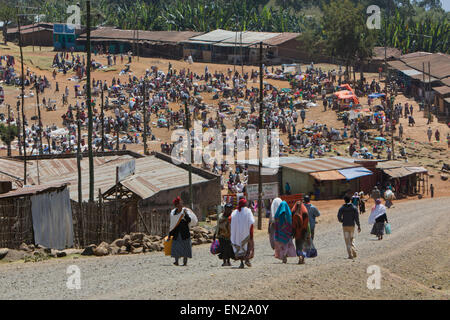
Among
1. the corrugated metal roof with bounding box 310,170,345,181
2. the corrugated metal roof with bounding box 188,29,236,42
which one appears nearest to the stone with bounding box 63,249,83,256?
the corrugated metal roof with bounding box 310,170,345,181

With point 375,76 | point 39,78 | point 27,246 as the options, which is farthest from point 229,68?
point 27,246

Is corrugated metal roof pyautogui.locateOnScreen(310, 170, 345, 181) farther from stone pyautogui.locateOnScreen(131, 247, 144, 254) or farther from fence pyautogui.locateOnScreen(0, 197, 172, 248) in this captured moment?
stone pyautogui.locateOnScreen(131, 247, 144, 254)

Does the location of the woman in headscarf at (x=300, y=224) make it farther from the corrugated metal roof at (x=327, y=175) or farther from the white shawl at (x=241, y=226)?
the corrugated metal roof at (x=327, y=175)

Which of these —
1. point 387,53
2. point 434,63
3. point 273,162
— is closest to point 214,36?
point 387,53

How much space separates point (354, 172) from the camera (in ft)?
116

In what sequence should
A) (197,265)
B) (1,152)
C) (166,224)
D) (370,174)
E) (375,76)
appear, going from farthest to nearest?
(375,76) → (1,152) → (370,174) → (166,224) → (197,265)

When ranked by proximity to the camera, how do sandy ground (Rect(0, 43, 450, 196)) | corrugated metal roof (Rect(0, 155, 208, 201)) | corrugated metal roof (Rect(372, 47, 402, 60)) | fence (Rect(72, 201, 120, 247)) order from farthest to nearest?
corrugated metal roof (Rect(372, 47, 402, 60)) < sandy ground (Rect(0, 43, 450, 196)) < corrugated metal roof (Rect(0, 155, 208, 201)) < fence (Rect(72, 201, 120, 247))

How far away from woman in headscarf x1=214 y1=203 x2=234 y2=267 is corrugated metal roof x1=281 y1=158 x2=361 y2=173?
22.2 metres

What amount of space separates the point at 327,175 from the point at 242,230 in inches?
904

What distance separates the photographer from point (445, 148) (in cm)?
4700

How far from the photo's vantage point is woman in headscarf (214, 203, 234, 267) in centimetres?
1260

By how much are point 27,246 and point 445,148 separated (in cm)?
3518

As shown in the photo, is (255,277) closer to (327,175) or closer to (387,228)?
(387,228)
